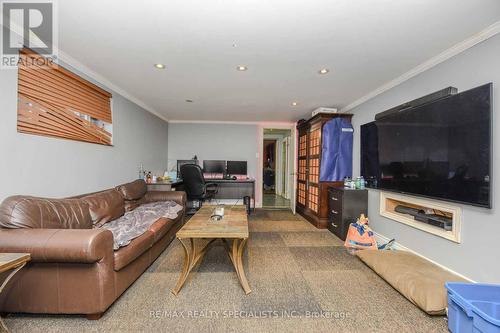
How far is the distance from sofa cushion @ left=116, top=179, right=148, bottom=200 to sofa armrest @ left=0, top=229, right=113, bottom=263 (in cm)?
155

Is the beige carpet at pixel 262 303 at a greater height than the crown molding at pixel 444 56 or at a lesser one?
lesser

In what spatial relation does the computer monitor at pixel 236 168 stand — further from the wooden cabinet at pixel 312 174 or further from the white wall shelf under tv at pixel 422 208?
the white wall shelf under tv at pixel 422 208

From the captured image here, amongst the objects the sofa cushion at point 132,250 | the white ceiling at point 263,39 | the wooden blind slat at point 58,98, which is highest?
the white ceiling at point 263,39

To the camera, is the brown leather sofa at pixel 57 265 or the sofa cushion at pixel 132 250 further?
the sofa cushion at pixel 132 250

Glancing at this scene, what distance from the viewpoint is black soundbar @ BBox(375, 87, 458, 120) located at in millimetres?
2035

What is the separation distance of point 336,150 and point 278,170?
430 centimetres

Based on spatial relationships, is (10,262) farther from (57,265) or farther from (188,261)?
(188,261)

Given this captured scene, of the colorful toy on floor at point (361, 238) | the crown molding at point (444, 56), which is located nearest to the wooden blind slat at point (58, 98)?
the colorful toy on floor at point (361, 238)

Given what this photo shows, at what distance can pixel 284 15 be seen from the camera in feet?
5.26

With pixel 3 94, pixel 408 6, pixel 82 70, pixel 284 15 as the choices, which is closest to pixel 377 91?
pixel 408 6

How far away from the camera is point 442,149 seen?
81.8 inches

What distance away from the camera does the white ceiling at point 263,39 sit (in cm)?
154

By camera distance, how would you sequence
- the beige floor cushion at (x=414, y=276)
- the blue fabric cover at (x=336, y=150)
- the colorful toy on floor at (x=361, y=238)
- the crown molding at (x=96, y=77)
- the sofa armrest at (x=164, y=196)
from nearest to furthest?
the beige floor cushion at (x=414, y=276), the crown molding at (x=96, y=77), the colorful toy on floor at (x=361, y=238), the sofa armrest at (x=164, y=196), the blue fabric cover at (x=336, y=150)

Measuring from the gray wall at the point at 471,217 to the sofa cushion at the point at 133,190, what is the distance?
12.5 feet
